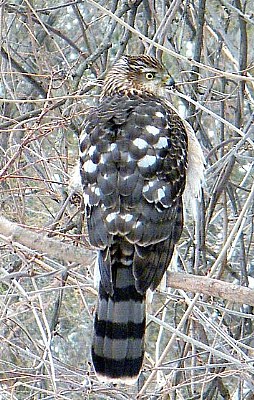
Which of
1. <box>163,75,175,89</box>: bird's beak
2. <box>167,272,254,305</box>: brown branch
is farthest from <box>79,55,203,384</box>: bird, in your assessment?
<box>163,75,175,89</box>: bird's beak

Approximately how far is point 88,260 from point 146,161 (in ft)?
1.39

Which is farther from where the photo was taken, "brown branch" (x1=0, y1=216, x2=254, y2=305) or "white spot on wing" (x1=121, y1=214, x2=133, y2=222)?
"white spot on wing" (x1=121, y1=214, x2=133, y2=222)

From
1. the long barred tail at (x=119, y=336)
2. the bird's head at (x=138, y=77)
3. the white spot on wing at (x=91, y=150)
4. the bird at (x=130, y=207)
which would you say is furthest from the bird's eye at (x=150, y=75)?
the long barred tail at (x=119, y=336)

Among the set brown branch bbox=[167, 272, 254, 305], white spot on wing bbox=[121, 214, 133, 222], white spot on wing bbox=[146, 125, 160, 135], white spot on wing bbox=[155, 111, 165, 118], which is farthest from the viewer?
white spot on wing bbox=[155, 111, 165, 118]

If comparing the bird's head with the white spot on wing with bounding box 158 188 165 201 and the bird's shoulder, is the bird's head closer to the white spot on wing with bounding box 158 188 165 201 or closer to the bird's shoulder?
the bird's shoulder

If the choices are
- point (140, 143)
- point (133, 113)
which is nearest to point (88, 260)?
point (140, 143)

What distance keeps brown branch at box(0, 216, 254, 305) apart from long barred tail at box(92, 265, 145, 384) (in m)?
0.18

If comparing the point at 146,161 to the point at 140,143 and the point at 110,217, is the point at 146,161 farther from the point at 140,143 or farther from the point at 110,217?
the point at 110,217

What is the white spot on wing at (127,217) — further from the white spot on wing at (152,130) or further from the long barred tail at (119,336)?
the white spot on wing at (152,130)

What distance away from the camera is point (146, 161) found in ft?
10.0

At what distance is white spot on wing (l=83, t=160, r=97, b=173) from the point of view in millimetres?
3088

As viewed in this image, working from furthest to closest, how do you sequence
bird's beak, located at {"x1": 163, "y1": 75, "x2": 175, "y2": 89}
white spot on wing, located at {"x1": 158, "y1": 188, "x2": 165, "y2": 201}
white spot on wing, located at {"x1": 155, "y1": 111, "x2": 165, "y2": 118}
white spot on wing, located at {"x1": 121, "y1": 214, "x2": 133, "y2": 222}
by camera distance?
bird's beak, located at {"x1": 163, "y1": 75, "x2": 175, "y2": 89}, white spot on wing, located at {"x1": 155, "y1": 111, "x2": 165, "y2": 118}, white spot on wing, located at {"x1": 158, "y1": 188, "x2": 165, "y2": 201}, white spot on wing, located at {"x1": 121, "y1": 214, "x2": 133, "y2": 222}

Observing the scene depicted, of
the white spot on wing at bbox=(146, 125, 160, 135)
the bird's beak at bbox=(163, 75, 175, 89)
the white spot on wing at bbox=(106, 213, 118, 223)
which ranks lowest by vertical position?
the white spot on wing at bbox=(106, 213, 118, 223)

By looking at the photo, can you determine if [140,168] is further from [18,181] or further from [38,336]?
[38,336]
